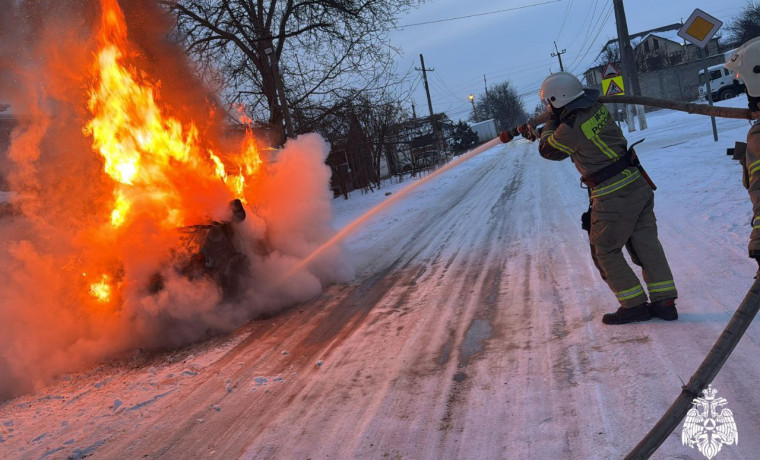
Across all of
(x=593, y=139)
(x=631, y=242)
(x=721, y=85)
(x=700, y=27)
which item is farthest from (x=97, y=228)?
(x=721, y=85)

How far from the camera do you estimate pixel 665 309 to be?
4117 mm

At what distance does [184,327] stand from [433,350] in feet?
9.49

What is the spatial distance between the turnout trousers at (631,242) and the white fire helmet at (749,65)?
120cm

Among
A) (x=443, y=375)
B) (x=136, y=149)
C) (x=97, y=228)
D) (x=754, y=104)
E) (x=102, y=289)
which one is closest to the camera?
(x=754, y=104)

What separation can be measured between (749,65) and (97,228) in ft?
20.2

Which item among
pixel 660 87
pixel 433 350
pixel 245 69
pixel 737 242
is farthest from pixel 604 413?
pixel 660 87

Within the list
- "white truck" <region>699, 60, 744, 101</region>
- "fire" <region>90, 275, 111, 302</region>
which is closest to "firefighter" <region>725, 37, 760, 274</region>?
"fire" <region>90, 275, 111, 302</region>

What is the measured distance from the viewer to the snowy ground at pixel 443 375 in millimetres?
3051

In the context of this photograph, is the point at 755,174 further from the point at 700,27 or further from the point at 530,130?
the point at 700,27

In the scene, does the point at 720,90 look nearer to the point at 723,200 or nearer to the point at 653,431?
the point at 723,200

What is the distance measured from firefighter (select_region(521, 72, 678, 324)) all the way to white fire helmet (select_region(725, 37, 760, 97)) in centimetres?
112

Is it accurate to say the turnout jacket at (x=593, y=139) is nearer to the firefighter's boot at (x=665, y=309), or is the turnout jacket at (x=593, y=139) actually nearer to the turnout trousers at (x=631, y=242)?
the turnout trousers at (x=631, y=242)

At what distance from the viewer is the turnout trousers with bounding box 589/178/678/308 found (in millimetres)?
4164

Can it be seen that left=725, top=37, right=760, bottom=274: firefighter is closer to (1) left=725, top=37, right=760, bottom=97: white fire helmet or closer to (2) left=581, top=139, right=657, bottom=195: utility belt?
(1) left=725, top=37, right=760, bottom=97: white fire helmet
